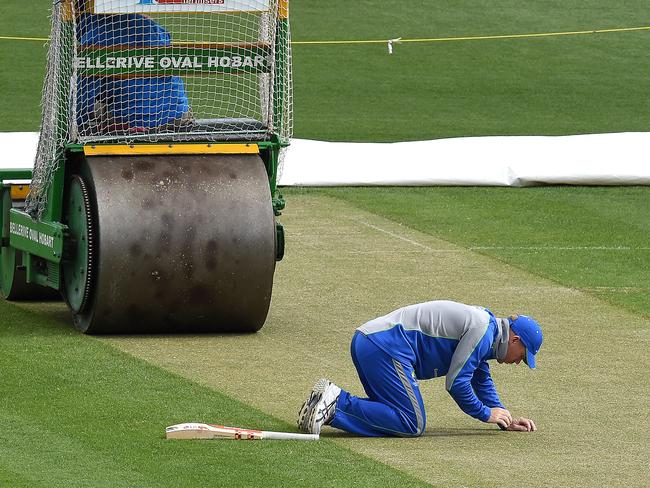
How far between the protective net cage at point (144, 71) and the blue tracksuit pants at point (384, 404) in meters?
3.91

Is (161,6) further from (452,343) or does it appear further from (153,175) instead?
(452,343)

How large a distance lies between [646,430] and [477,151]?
10883 millimetres

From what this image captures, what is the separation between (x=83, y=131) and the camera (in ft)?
42.9

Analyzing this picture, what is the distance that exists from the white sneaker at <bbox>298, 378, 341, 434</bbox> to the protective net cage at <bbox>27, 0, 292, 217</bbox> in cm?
388

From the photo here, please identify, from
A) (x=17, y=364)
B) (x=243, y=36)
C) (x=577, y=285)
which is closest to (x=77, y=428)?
(x=17, y=364)

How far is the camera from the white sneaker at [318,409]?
993cm

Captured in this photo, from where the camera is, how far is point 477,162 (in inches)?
818

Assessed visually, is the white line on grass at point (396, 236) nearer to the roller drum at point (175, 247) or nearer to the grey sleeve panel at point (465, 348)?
the roller drum at point (175, 247)

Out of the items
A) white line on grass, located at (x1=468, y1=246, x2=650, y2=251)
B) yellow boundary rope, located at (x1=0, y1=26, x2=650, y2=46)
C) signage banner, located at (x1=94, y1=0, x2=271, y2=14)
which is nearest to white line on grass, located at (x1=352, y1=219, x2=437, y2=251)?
white line on grass, located at (x1=468, y1=246, x2=650, y2=251)

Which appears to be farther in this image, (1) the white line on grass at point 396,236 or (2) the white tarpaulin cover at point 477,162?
(2) the white tarpaulin cover at point 477,162

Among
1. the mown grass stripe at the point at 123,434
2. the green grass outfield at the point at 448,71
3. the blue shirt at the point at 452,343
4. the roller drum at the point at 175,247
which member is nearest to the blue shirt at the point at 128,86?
the roller drum at the point at 175,247

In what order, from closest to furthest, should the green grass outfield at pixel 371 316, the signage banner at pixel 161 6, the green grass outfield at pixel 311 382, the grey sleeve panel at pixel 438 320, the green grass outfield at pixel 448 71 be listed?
the green grass outfield at pixel 311 382
the green grass outfield at pixel 371 316
the grey sleeve panel at pixel 438 320
the signage banner at pixel 161 6
the green grass outfield at pixel 448 71

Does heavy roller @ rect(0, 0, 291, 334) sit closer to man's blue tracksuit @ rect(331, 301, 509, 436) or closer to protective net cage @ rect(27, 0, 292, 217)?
protective net cage @ rect(27, 0, 292, 217)

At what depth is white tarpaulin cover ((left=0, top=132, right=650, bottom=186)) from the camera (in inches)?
813
